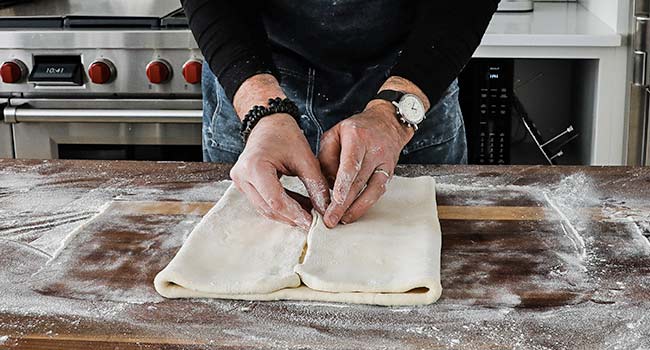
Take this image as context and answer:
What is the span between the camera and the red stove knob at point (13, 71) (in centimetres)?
205

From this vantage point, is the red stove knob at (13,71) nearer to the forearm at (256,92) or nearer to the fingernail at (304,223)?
the forearm at (256,92)

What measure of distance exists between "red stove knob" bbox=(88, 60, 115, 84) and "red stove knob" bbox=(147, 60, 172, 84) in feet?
0.28

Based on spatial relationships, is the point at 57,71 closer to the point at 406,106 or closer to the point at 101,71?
the point at 101,71

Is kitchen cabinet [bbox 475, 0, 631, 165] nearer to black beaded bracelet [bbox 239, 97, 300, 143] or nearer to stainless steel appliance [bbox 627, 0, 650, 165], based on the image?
stainless steel appliance [bbox 627, 0, 650, 165]

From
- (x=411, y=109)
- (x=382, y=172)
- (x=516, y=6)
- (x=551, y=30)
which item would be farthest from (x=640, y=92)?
(x=382, y=172)

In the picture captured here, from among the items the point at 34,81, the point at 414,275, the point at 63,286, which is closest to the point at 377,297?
the point at 414,275

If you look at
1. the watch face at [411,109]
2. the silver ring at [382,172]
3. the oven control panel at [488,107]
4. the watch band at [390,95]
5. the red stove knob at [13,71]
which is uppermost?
the watch band at [390,95]

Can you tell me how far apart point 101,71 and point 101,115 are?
10 cm

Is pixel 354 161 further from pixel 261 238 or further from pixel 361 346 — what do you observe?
pixel 361 346

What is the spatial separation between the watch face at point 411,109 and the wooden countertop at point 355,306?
4.0 inches

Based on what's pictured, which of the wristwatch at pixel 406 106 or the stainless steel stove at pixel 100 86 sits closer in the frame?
the wristwatch at pixel 406 106

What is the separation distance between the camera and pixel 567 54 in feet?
6.52

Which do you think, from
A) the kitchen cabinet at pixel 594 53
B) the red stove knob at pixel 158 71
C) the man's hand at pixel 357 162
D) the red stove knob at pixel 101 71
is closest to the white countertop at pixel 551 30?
the kitchen cabinet at pixel 594 53

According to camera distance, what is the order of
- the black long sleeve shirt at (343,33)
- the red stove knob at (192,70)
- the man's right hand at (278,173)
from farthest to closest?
the red stove knob at (192,70), the black long sleeve shirt at (343,33), the man's right hand at (278,173)
